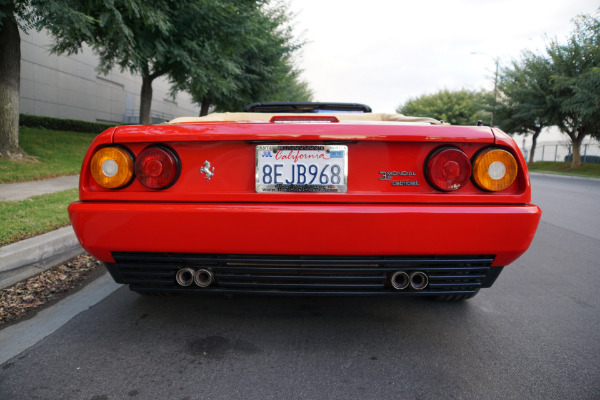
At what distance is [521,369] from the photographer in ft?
6.21

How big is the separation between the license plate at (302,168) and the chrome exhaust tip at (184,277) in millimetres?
527

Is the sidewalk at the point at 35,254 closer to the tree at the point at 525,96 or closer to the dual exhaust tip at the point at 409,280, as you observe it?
the dual exhaust tip at the point at 409,280

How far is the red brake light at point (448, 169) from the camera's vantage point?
73.1 inches

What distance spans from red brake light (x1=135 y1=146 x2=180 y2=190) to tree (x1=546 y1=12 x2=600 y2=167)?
19.8 meters

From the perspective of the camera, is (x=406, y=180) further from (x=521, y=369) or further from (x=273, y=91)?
(x=273, y=91)

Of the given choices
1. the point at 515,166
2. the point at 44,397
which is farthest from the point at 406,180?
the point at 44,397

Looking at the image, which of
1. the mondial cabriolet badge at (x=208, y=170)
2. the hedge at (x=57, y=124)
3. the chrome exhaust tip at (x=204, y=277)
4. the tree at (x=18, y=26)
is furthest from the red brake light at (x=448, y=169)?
the hedge at (x=57, y=124)

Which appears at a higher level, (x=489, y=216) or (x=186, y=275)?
(x=489, y=216)

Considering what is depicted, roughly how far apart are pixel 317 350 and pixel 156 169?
3.90ft

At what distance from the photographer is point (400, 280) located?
1.92m

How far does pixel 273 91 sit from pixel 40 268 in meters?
14.8

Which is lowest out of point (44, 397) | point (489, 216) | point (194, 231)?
point (44, 397)

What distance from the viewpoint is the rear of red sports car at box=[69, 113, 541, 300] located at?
1.80 metres

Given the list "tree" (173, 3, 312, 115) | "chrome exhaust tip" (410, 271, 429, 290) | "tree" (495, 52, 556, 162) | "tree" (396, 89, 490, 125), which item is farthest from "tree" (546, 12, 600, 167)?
"tree" (396, 89, 490, 125)
